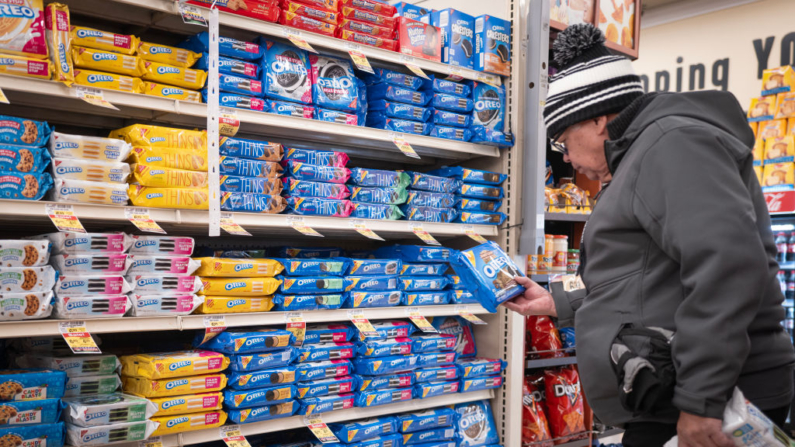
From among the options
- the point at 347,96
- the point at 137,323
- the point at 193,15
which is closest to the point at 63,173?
the point at 137,323

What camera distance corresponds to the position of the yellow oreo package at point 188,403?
2314mm

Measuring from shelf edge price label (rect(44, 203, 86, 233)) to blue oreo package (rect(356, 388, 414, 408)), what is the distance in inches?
54.9

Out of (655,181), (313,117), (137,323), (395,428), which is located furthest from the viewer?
(395,428)

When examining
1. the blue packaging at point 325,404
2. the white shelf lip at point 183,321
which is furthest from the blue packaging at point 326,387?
the white shelf lip at point 183,321

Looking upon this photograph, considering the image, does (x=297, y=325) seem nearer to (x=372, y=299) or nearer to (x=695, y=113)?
(x=372, y=299)

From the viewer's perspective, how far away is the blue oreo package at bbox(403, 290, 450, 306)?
3.10m

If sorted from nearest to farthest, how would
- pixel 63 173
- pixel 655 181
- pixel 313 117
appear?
pixel 655 181 < pixel 63 173 < pixel 313 117

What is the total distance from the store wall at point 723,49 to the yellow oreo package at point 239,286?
272 inches

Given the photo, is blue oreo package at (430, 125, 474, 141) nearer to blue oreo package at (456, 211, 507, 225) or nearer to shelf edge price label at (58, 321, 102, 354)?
blue oreo package at (456, 211, 507, 225)

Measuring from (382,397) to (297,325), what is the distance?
545mm

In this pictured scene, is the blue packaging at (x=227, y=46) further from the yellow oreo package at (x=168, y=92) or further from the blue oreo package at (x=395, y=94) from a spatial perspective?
the blue oreo package at (x=395, y=94)

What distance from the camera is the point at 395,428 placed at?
2.98 meters

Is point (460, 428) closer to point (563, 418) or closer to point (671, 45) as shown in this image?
point (563, 418)

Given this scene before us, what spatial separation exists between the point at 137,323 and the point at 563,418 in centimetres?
241
